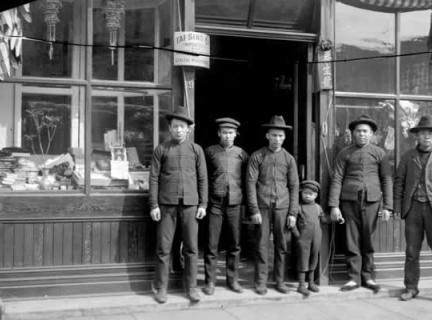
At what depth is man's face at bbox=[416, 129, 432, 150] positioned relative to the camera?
706cm

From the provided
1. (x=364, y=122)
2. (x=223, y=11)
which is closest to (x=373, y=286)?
(x=364, y=122)

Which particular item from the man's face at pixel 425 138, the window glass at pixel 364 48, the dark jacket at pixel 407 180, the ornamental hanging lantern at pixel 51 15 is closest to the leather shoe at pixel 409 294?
the dark jacket at pixel 407 180

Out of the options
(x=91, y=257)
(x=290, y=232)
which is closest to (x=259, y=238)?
(x=290, y=232)

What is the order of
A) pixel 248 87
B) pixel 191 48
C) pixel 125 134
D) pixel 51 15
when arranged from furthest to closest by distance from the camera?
pixel 248 87, pixel 125 134, pixel 191 48, pixel 51 15

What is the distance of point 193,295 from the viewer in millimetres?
6457

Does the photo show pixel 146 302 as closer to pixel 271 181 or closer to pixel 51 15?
pixel 271 181

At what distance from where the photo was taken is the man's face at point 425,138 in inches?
278

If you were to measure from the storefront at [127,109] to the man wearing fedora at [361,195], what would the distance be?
300 millimetres

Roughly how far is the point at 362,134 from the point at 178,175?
89.8 inches

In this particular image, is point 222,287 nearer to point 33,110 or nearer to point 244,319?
point 244,319

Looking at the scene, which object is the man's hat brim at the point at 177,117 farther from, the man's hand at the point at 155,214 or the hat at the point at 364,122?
the hat at the point at 364,122

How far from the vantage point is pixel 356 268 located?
23.5 ft

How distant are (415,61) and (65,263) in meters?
5.11

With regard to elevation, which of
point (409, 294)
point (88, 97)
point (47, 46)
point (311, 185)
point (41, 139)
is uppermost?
point (47, 46)
